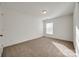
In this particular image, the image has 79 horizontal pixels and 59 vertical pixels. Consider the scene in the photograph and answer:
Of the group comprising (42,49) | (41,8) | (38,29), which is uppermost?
(41,8)

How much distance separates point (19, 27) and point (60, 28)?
0.62 metres

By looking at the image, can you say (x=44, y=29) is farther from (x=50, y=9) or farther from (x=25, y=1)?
(x=25, y=1)

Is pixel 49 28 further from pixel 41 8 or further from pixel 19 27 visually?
pixel 19 27

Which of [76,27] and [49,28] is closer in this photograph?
[76,27]

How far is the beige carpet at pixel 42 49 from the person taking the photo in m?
1.36

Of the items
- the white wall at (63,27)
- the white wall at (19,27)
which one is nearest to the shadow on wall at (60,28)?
the white wall at (63,27)

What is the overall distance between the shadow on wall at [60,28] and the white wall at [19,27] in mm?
108

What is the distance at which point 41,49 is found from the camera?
142 centimetres

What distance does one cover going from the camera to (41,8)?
4.52 feet

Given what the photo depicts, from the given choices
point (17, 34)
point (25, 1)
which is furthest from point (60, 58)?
point (25, 1)

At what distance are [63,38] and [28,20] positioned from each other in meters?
0.59

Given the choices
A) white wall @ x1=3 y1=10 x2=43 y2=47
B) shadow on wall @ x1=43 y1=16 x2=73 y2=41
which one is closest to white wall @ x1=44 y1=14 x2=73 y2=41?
shadow on wall @ x1=43 y1=16 x2=73 y2=41

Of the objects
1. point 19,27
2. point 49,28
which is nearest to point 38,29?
point 49,28

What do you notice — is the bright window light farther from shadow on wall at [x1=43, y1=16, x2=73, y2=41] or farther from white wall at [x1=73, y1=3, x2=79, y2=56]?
white wall at [x1=73, y1=3, x2=79, y2=56]
